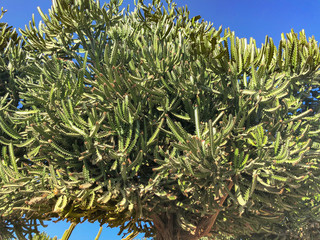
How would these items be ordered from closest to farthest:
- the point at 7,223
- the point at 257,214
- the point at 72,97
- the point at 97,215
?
the point at 72,97, the point at 97,215, the point at 257,214, the point at 7,223

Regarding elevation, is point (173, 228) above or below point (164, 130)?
below

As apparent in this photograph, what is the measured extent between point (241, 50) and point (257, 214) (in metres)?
4.75

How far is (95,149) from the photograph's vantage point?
6.61 metres

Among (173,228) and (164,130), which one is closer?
(164,130)

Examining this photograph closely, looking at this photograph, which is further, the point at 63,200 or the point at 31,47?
the point at 31,47

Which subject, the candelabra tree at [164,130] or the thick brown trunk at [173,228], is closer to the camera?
the candelabra tree at [164,130]

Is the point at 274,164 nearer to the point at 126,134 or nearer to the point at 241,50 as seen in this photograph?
the point at 241,50

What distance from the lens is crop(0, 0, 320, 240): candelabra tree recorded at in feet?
20.9

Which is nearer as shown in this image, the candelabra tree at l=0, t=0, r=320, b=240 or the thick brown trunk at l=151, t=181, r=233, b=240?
the candelabra tree at l=0, t=0, r=320, b=240

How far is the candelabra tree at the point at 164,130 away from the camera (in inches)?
250

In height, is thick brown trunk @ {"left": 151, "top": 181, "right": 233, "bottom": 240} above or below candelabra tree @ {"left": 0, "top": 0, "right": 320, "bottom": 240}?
below

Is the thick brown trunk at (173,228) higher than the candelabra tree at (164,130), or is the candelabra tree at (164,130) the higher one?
the candelabra tree at (164,130)

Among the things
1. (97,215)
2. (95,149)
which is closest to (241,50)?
(95,149)

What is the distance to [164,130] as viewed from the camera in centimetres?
672
